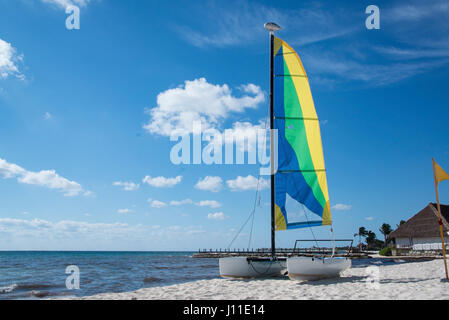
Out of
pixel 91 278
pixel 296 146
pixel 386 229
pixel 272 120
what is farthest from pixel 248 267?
pixel 386 229

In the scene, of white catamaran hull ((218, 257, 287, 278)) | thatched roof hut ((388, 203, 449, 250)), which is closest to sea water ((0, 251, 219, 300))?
white catamaran hull ((218, 257, 287, 278))

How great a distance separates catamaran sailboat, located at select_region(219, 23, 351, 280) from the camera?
47.1 ft

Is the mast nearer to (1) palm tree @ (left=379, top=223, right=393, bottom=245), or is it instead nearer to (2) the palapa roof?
(2) the palapa roof

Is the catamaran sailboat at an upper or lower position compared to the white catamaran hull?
upper

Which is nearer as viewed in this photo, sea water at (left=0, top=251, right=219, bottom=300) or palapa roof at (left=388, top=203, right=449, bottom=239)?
sea water at (left=0, top=251, right=219, bottom=300)

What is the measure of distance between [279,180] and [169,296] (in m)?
7.13

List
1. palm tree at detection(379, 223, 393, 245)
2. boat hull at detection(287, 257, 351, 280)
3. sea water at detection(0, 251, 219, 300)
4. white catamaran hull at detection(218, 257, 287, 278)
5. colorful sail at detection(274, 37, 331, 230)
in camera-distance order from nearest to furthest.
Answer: boat hull at detection(287, 257, 351, 280) → white catamaran hull at detection(218, 257, 287, 278) → colorful sail at detection(274, 37, 331, 230) → sea water at detection(0, 251, 219, 300) → palm tree at detection(379, 223, 393, 245)

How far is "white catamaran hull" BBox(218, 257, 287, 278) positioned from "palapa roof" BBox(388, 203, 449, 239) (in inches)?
1144

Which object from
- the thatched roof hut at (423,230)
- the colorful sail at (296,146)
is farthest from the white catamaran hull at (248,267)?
the thatched roof hut at (423,230)

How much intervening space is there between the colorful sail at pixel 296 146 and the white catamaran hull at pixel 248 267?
5.41 feet

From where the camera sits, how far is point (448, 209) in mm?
40188
